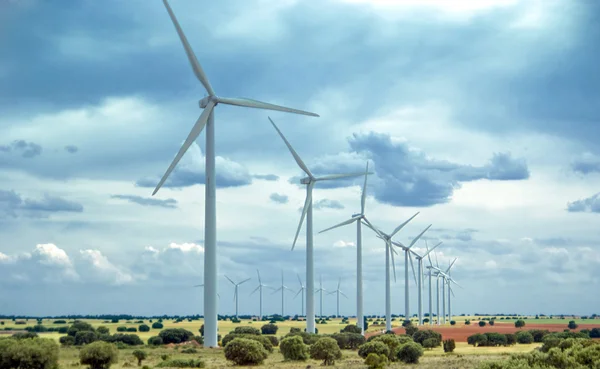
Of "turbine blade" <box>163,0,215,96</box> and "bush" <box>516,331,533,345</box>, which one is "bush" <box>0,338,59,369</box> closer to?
"turbine blade" <box>163,0,215,96</box>

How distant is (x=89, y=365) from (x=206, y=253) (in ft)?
49.6

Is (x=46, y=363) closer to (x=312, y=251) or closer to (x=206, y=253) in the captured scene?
(x=206, y=253)

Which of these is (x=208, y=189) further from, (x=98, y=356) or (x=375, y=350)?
(x=375, y=350)

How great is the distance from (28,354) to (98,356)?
7531 mm

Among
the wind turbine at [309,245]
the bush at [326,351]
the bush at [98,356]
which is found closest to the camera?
the bush at [98,356]

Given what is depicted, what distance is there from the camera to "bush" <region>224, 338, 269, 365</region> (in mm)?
61781

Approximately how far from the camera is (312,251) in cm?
10094

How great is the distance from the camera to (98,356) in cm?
5469

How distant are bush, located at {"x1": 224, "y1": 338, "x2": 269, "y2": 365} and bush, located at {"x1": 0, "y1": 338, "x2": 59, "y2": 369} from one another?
16383 millimetres

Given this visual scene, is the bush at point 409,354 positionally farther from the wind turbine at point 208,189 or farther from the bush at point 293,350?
the wind turbine at point 208,189

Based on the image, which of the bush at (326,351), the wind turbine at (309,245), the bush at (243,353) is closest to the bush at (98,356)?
the bush at (243,353)

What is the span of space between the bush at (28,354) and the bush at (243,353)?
16.4 m

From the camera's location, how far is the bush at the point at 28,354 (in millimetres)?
47528

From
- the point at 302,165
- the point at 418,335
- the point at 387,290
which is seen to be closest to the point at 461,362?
the point at 418,335
